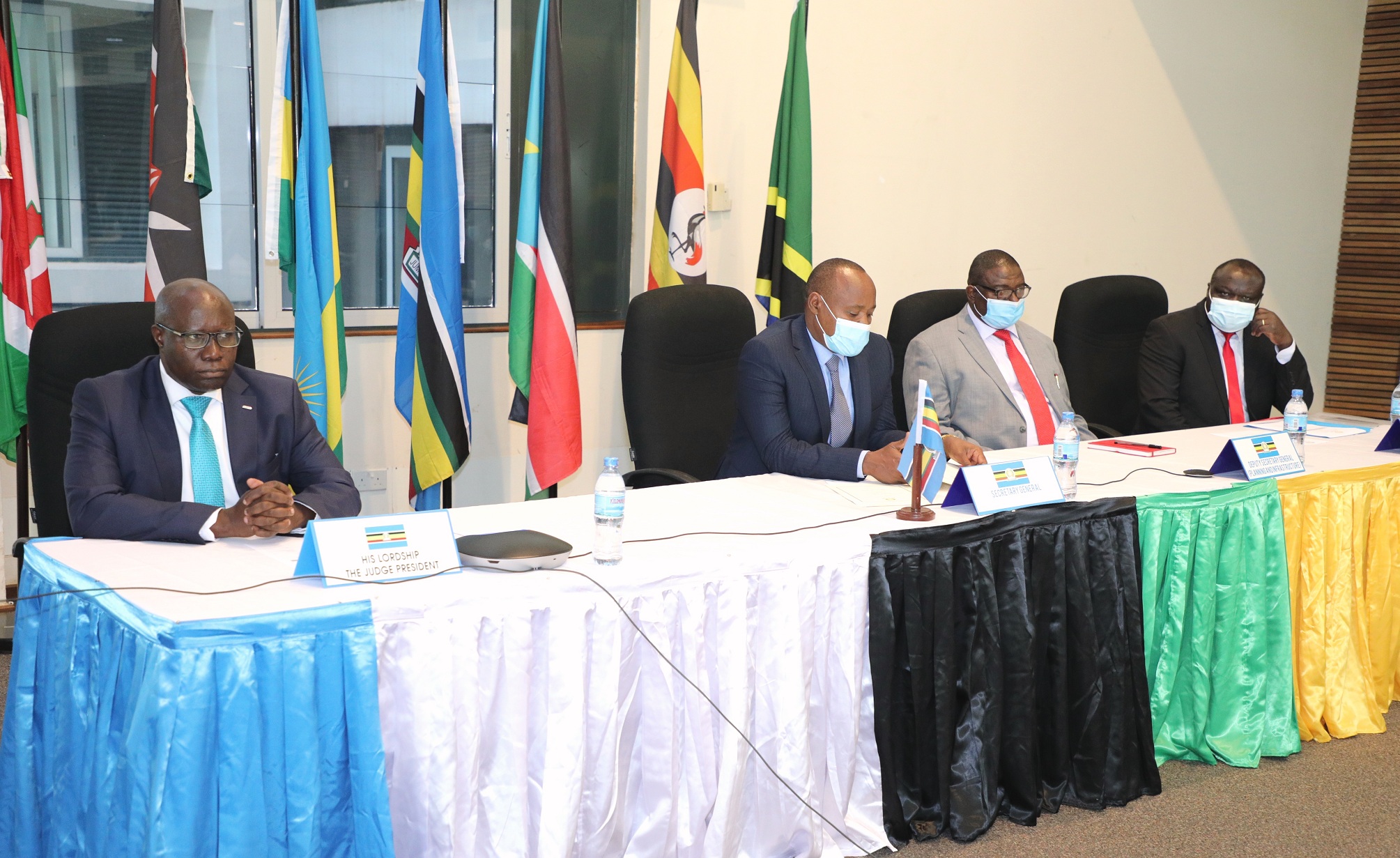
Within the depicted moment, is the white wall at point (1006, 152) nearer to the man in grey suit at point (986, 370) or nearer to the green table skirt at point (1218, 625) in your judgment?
the man in grey suit at point (986, 370)

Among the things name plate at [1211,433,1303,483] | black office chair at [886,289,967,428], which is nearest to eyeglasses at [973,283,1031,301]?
black office chair at [886,289,967,428]

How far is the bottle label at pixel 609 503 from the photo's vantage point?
211cm

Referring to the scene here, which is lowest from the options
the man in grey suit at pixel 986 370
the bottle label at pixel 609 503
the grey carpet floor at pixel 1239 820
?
the grey carpet floor at pixel 1239 820

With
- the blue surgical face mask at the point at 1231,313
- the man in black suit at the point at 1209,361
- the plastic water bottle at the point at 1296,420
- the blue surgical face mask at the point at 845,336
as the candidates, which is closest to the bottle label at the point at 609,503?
the blue surgical face mask at the point at 845,336

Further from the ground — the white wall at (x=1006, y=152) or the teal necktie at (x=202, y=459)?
the white wall at (x=1006, y=152)

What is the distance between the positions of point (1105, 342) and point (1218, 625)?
1.71 metres

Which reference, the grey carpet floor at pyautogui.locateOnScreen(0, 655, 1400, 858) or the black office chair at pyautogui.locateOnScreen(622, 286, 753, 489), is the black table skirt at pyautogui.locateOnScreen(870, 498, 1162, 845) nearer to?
the grey carpet floor at pyautogui.locateOnScreen(0, 655, 1400, 858)

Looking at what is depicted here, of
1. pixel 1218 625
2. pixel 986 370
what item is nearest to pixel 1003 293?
pixel 986 370

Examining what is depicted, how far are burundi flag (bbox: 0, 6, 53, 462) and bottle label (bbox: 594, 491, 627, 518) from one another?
200 cm

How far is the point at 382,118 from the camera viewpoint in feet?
14.1

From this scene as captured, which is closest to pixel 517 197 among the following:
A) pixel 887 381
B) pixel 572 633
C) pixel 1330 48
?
pixel 887 381

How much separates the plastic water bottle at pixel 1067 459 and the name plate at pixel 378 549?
1.43m

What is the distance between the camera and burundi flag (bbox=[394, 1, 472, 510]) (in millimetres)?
3779

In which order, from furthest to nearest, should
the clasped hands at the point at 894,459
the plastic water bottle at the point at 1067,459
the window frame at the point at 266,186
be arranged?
1. the window frame at the point at 266,186
2. the clasped hands at the point at 894,459
3. the plastic water bottle at the point at 1067,459
